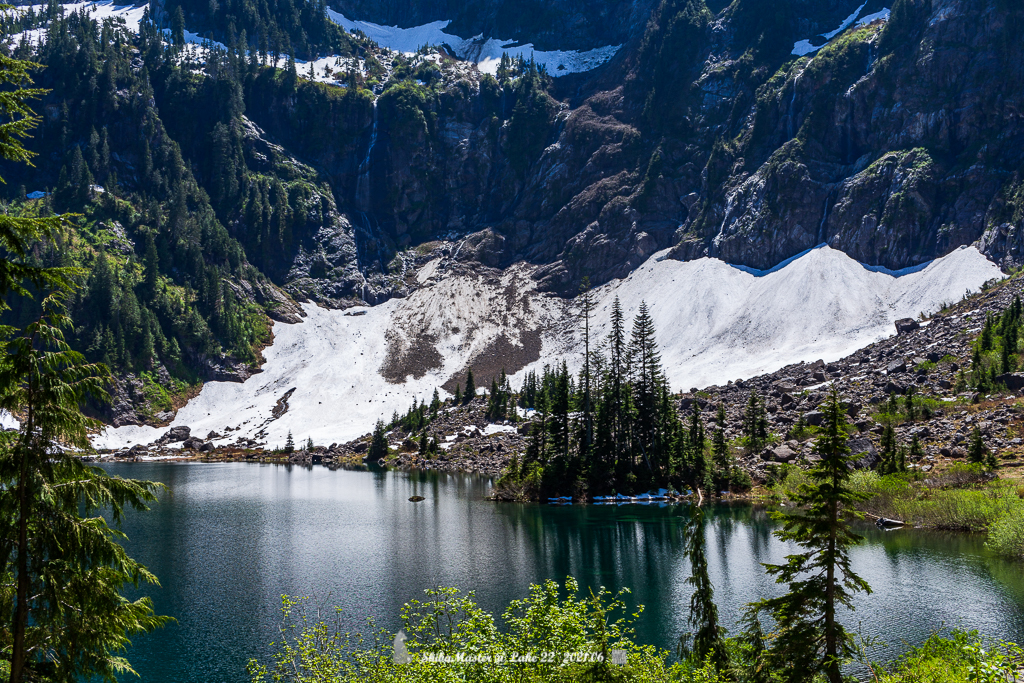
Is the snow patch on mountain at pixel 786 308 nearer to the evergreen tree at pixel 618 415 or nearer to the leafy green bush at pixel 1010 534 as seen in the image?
the evergreen tree at pixel 618 415

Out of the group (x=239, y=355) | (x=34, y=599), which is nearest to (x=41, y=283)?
(x=34, y=599)

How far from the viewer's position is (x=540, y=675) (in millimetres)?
17016

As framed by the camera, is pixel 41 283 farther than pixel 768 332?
No

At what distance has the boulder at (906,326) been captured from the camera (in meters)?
134

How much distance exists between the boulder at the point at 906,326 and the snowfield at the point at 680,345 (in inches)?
237

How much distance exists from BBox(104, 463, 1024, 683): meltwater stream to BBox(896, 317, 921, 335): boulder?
82510 mm

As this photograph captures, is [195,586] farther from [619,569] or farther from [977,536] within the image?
[977,536]

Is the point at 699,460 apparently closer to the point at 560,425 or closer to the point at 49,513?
the point at 560,425

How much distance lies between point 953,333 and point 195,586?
122 meters

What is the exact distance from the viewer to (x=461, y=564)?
50500 millimetres

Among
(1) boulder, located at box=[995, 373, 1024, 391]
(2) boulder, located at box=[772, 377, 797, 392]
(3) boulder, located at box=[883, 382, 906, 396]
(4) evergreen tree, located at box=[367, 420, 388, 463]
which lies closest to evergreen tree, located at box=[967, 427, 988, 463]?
(1) boulder, located at box=[995, 373, 1024, 391]

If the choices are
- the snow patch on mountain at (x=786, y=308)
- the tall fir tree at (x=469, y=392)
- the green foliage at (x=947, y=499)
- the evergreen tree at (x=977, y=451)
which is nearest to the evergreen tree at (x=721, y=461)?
the green foliage at (x=947, y=499)

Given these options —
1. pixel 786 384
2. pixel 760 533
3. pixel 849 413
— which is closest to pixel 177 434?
pixel 786 384

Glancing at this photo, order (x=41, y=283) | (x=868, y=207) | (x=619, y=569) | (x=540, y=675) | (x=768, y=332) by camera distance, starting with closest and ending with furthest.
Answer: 1. (x=41, y=283)
2. (x=540, y=675)
3. (x=619, y=569)
4. (x=768, y=332)
5. (x=868, y=207)
